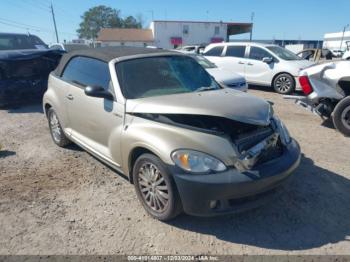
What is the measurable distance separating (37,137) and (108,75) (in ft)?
9.57

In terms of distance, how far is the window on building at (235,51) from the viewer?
1045 centimetres

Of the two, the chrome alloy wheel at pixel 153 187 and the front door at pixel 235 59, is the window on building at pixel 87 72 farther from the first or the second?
the front door at pixel 235 59

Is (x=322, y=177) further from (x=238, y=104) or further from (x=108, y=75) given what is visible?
(x=108, y=75)

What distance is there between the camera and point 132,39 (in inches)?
2136

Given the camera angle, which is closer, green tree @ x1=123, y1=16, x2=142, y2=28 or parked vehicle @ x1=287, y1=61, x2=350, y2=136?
parked vehicle @ x1=287, y1=61, x2=350, y2=136

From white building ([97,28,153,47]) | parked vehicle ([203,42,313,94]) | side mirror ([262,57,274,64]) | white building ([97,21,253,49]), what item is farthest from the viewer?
white building ([97,28,153,47])

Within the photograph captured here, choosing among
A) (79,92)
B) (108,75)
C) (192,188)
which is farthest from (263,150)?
(79,92)

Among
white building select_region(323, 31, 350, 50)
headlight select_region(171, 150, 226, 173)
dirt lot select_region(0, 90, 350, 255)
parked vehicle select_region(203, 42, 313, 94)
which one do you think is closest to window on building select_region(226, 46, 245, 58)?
parked vehicle select_region(203, 42, 313, 94)

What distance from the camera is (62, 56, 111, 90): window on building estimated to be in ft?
11.8

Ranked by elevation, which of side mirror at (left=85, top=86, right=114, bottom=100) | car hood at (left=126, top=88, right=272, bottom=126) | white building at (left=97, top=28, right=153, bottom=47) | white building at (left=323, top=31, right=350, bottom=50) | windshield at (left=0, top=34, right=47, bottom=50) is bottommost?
white building at (left=323, top=31, right=350, bottom=50)

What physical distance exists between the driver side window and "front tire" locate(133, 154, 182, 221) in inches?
324

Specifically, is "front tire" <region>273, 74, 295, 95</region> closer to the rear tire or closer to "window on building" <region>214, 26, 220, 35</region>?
the rear tire

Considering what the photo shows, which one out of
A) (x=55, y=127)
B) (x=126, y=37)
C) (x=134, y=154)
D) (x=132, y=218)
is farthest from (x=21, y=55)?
(x=126, y=37)

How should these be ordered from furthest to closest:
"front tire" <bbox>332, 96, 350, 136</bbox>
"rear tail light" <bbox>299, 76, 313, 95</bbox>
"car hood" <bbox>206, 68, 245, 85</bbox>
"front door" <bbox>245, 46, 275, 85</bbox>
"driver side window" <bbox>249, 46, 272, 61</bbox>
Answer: "driver side window" <bbox>249, 46, 272, 61</bbox>, "front door" <bbox>245, 46, 275, 85</bbox>, "car hood" <bbox>206, 68, 245, 85</bbox>, "rear tail light" <bbox>299, 76, 313, 95</bbox>, "front tire" <bbox>332, 96, 350, 136</bbox>
